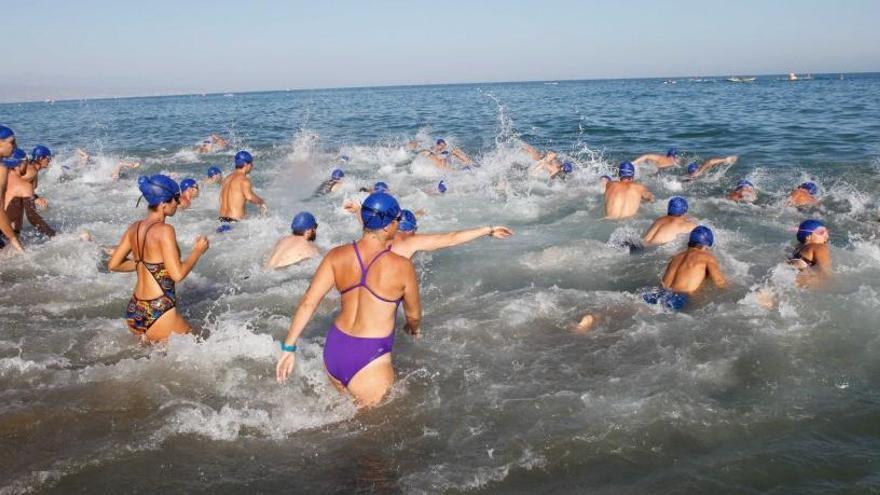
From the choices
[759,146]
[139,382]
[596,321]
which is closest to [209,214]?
[139,382]

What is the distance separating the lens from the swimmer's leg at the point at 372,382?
4320 millimetres

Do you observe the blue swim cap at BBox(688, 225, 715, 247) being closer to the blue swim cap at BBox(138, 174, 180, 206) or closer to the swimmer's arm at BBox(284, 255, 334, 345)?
the swimmer's arm at BBox(284, 255, 334, 345)

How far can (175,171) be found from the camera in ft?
64.3

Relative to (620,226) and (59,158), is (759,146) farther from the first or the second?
(59,158)

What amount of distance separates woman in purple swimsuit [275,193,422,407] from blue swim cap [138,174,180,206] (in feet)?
6.30

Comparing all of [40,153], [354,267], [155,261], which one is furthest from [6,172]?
[354,267]

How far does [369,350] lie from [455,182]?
39.0 feet

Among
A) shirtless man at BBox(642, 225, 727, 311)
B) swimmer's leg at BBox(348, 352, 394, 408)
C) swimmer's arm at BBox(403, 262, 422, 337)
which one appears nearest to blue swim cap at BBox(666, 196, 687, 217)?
shirtless man at BBox(642, 225, 727, 311)

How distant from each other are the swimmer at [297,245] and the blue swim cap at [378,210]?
444 cm

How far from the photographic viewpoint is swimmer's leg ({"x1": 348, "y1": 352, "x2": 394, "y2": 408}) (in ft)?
14.2

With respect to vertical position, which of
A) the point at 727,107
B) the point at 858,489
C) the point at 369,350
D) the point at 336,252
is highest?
the point at 727,107

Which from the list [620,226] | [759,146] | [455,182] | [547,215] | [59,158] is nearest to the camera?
[620,226]

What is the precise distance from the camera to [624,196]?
422 inches

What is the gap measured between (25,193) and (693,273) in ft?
31.0
